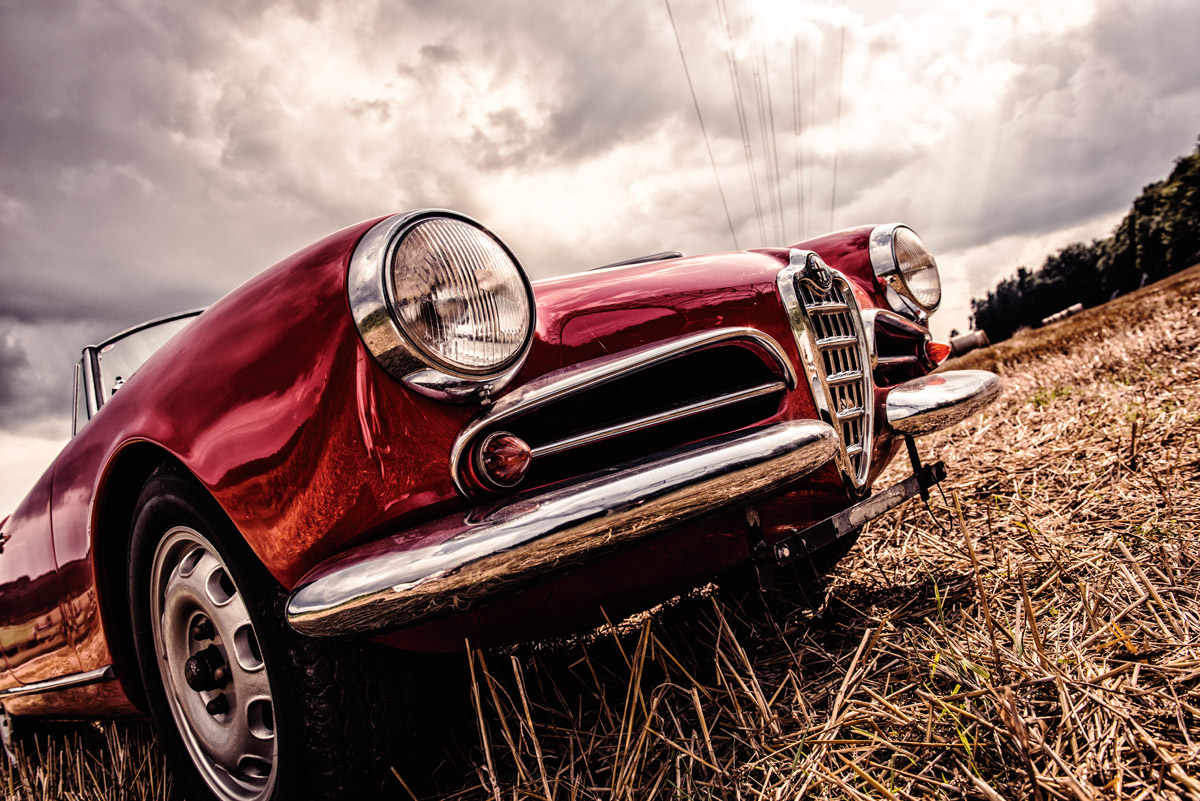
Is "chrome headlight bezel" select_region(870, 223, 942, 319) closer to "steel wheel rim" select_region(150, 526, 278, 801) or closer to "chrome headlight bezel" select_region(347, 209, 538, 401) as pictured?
"chrome headlight bezel" select_region(347, 209, 538, 401)

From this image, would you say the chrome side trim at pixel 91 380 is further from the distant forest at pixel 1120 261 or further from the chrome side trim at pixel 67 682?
the distant forest at pixel 1120 261

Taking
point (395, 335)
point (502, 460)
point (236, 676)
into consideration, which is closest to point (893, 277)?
point (502, 460)

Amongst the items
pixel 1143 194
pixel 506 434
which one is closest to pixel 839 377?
pixel 506 434

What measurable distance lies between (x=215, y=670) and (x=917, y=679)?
4.12ft

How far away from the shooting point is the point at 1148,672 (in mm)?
1075

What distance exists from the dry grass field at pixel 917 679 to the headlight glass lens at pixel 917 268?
652mm

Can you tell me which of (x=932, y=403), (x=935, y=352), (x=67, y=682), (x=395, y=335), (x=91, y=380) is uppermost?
(x=91, y=380)

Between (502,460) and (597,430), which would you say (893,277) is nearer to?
(597,430)

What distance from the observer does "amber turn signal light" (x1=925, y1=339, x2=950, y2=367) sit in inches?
84.0

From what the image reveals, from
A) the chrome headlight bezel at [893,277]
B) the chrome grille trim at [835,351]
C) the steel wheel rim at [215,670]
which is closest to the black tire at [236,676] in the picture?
the steel wheel rim at [215,670]

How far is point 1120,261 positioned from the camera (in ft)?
132

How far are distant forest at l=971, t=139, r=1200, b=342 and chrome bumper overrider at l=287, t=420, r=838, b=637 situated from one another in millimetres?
26134

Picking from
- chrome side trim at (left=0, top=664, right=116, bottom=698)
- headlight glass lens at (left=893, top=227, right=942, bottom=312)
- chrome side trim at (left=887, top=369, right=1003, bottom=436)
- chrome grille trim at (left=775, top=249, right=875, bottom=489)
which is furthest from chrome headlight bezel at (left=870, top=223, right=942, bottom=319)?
→ chrome side trim at (left=0, top=664, right=116, bottom=698)

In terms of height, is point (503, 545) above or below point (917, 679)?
above
